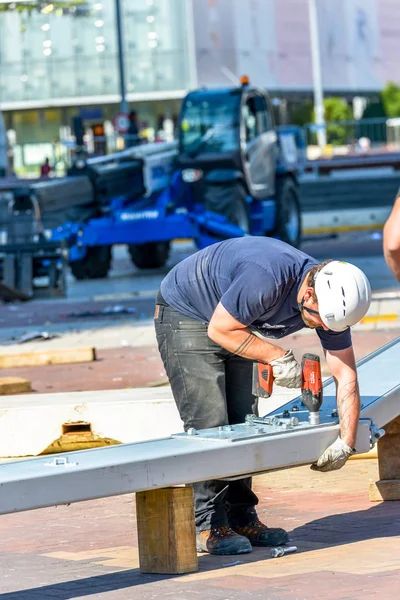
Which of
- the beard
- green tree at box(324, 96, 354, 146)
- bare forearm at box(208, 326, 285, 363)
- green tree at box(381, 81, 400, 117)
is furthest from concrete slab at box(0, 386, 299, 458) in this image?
green tree at box(381, 81, 400, 117)

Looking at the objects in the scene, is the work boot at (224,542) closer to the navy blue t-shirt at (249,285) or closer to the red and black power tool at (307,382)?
the red and black power tool at (307,382)

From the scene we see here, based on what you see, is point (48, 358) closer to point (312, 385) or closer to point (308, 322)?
point (312, 385)

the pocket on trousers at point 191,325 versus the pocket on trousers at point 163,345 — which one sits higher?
the pocket on trousers at point 191,325

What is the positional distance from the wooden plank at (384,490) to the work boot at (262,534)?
918 mm

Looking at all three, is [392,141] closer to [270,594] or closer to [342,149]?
[342,149]

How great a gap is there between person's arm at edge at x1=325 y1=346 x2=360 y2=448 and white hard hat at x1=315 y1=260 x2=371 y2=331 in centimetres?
31

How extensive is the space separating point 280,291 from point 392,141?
47036 millimetres

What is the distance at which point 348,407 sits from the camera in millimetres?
6160

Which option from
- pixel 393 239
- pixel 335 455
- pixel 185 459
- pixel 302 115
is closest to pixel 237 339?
pixel 185 459

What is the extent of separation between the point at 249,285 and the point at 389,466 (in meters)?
1.82

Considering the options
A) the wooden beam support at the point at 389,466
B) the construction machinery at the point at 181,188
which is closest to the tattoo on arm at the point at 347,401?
the wooden beam support at the point at 389,466

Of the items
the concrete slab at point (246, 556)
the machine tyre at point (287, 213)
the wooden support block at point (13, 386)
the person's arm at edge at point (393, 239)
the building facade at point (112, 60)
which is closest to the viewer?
the concrete slab at point (246, 556)

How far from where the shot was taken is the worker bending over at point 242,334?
5820 mm

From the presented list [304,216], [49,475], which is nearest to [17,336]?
[49,475]
